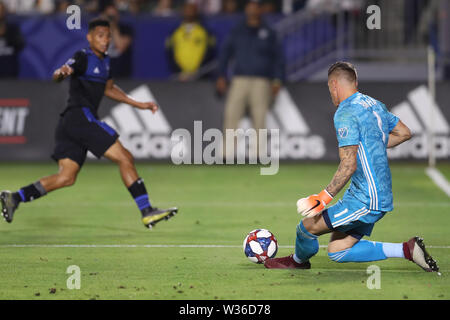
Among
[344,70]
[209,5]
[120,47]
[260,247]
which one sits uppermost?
[209,5]

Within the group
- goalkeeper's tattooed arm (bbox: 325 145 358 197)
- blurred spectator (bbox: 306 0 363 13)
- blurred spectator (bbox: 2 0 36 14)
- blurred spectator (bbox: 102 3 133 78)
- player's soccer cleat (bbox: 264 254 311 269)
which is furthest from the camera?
blurred spectator (bbox: 2 0 36 14)

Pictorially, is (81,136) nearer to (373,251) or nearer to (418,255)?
(373,251)

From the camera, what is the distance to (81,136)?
998 cm

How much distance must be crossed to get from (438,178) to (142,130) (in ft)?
17.5

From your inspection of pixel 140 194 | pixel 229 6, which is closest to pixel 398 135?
pixel 140 194

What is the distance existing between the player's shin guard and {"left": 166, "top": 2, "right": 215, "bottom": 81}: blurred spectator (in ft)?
37.4

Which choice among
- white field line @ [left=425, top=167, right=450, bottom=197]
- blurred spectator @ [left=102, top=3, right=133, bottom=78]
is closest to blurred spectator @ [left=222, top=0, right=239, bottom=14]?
blurred spectator @ [left=102, top=3, right=133, bottom=78]

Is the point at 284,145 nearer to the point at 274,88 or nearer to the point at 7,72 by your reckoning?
the point at 274,88

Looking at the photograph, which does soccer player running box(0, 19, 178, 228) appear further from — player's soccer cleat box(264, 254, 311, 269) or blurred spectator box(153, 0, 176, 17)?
blurred spectator box(153, 0, 176, 17)

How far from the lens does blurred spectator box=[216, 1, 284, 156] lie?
1670 centimetres

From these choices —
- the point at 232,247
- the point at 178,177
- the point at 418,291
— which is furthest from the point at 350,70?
the point at 178,177

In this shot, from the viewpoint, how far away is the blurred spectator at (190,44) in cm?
1841

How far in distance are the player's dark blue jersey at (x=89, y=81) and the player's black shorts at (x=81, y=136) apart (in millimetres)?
107

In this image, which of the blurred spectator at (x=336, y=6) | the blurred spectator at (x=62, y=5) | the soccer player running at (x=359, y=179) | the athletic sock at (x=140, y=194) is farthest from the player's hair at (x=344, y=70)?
the blurred spectator at (x=62, y=5)
